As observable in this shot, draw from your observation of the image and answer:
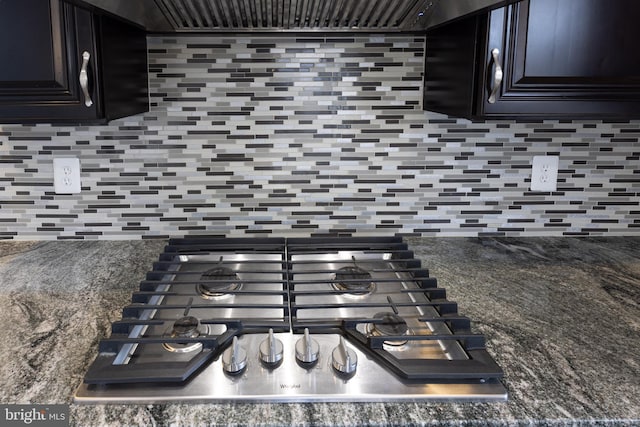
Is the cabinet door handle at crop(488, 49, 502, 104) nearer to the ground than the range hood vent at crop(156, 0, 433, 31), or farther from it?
nearer to the ground

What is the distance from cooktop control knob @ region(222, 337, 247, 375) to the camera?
844 millimetres

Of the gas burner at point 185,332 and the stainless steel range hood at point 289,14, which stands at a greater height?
the stainless steel range hood at point 289,14

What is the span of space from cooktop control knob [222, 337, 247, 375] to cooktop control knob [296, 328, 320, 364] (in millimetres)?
97

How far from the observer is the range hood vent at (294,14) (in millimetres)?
1221

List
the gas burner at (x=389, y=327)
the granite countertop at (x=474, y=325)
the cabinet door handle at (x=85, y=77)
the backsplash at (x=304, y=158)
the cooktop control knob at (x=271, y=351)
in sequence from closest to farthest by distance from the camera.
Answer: the granite countertop at (x=474, y=325) → the cooktop control knob at (x=271, y=351) → the gas burner at (x=389, y=327) → the cabinet door handle at (x=85, y=77) → the backsplash at (x=304, y=158)

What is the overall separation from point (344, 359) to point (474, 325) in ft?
1.09

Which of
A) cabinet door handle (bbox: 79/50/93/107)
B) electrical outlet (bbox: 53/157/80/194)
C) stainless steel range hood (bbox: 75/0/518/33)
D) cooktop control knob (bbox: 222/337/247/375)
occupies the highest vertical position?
stainless steel range hood (bbox: 75/0/518/33)

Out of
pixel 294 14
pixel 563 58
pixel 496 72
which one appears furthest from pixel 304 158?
pixel 563 58

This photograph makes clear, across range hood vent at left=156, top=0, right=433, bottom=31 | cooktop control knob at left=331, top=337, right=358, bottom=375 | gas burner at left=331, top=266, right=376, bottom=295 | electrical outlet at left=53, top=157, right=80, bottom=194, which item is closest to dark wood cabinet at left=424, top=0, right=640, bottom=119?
range hood vent at left=156, top=0, right=433, bottom=31

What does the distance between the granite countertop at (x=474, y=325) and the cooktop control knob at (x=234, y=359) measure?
73 mm

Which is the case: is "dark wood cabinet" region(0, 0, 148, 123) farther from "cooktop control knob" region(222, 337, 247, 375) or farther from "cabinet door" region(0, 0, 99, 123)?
"cooktop control knob" region(222, 337, 247, 375)

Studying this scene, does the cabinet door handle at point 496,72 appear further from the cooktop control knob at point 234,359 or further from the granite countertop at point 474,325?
→ the cooktop control knob at point 234,359

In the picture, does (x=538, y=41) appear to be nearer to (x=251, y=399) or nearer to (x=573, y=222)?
(x=573, y=222)

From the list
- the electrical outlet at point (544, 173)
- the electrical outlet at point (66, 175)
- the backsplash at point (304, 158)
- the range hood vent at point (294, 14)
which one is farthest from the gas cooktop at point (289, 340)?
the range hood vent at point (294, 14)
